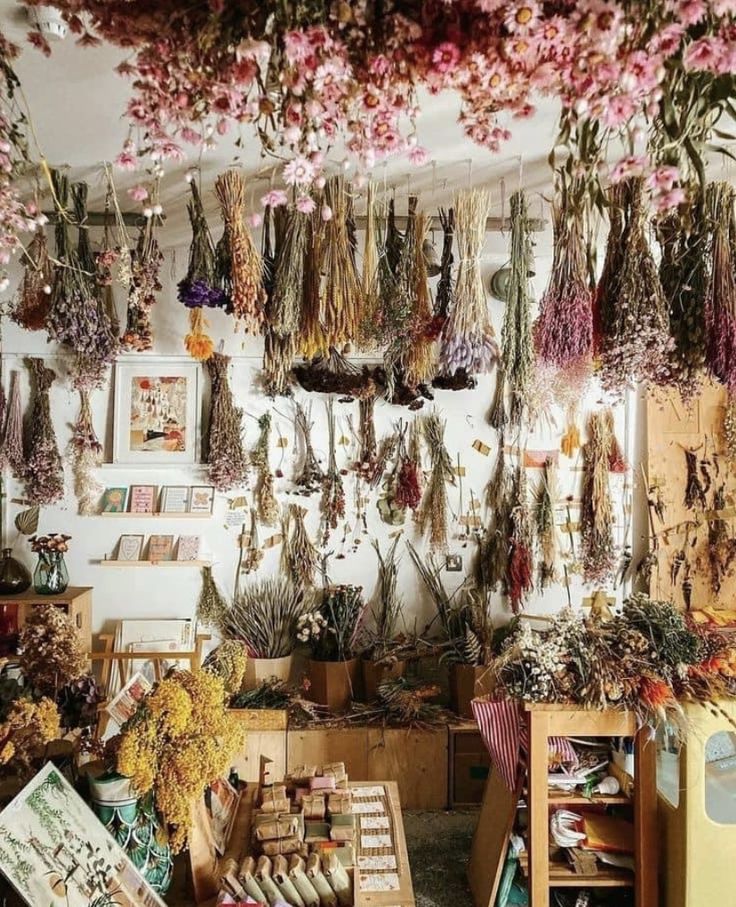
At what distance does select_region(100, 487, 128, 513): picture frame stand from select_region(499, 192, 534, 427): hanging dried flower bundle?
256cm

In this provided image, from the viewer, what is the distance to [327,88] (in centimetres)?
125

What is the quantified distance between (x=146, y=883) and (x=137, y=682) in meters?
0.74

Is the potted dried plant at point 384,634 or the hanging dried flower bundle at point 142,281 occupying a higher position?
the hanging dried flower bundle at point 142,281

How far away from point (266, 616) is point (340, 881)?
248cm

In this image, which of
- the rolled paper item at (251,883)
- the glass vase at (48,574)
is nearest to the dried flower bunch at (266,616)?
the glass vase at (48,574)

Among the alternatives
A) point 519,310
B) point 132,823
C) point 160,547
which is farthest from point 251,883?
point 160,547

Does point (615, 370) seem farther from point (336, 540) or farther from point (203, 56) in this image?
point (336, 540)

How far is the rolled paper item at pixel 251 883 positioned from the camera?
1.86 metres

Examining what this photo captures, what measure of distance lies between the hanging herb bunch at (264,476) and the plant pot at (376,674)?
1.08 metres

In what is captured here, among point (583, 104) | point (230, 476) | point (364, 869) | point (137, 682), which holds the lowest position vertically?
point (364, 869)

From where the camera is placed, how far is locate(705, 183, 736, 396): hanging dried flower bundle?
2469 millimetres

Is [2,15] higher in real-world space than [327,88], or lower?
higher

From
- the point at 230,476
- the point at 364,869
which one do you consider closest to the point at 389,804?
the point at 364,869

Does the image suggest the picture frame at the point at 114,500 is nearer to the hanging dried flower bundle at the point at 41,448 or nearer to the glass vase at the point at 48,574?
the hanging dried flower bundle at the point at 41,448
